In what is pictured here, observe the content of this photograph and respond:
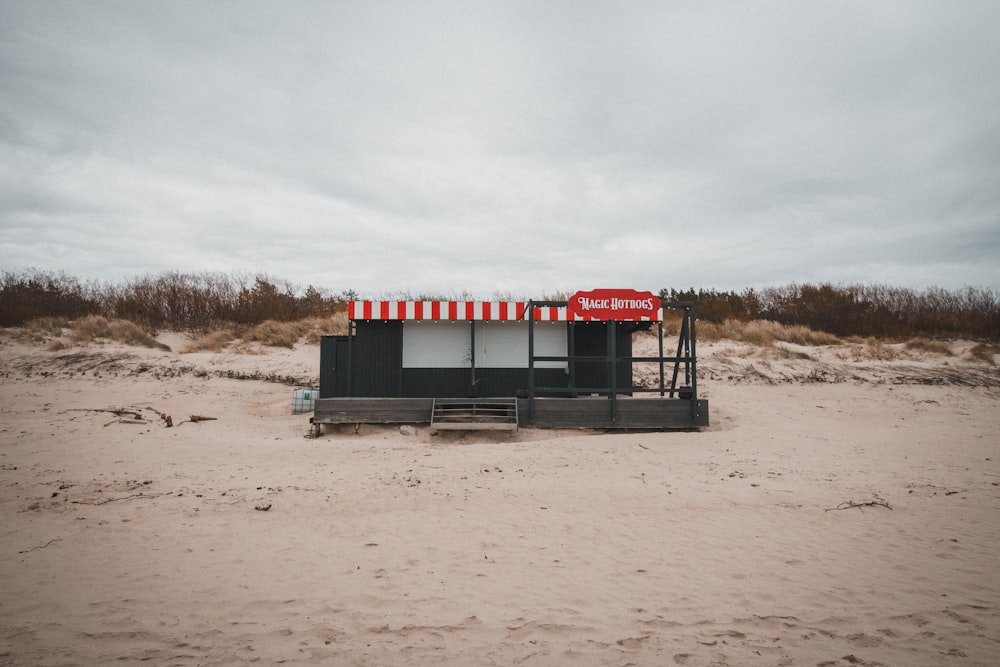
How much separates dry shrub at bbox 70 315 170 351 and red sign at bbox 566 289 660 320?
17.2 meters

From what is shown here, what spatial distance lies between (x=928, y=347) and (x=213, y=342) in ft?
94.1

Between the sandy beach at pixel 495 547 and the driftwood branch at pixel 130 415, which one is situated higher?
the driftwood branch at pixel 130 415

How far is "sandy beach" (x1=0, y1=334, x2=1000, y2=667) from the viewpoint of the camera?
374 centimetres

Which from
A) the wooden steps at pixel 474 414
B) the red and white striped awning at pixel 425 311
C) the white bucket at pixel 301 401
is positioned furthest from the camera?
the white bucket at pixel 301 401

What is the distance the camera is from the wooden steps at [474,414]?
11891 mm

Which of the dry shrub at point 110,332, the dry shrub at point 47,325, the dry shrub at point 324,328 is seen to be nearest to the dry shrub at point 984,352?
the dry shrub at point 324,328

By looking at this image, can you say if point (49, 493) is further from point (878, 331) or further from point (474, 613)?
point (878, 331)

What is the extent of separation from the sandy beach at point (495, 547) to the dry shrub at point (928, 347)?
11.1 meters

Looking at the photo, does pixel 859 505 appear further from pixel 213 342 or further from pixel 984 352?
pixel 213 342

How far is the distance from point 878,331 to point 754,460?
20071mm

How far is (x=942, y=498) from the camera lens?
23.3ft

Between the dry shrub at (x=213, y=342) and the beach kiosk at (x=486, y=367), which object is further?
the dry shrub at (x=213, y=342)

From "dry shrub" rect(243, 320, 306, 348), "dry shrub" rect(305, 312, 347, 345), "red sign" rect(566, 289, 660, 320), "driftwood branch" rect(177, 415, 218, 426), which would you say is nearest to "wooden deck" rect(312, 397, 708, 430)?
"red sign" rect(566, 289, 660, 320)

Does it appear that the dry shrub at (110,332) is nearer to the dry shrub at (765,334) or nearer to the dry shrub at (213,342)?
the dry shrub at (213,342)
